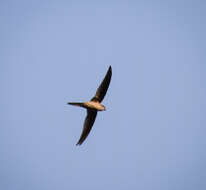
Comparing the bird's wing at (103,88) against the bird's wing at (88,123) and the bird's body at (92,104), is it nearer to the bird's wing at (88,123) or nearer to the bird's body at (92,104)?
the bird's body at (92,104)

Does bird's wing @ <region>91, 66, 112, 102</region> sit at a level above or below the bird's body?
above

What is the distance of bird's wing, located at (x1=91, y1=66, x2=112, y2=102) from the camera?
18.6m

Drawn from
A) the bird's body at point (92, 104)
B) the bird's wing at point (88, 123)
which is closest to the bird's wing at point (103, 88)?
the bird's body at point (92, 104)

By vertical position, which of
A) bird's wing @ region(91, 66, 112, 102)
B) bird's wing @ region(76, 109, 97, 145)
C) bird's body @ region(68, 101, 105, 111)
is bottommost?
bird's wing @ region(76, 109, 97, 145)

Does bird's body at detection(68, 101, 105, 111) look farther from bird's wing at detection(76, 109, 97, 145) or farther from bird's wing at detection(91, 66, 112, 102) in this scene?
bird's wing at detection(76, 109, 97, 145)

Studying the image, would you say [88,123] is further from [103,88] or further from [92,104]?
[103,88]

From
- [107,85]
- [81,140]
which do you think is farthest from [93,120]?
[107,85]

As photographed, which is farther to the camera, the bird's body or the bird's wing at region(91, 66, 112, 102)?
the bird's body

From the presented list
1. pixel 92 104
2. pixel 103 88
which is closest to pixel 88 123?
pixel 92 104

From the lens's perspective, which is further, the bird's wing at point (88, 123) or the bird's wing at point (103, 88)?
the bird's wing at point (88, 123)

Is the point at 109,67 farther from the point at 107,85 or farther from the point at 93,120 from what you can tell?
the point at 93,120

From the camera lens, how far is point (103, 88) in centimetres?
1891

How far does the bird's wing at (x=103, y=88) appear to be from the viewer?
18594 mm

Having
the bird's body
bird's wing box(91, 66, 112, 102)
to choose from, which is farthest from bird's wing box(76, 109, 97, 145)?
bird's wing box(91, 66, 112, 102)
